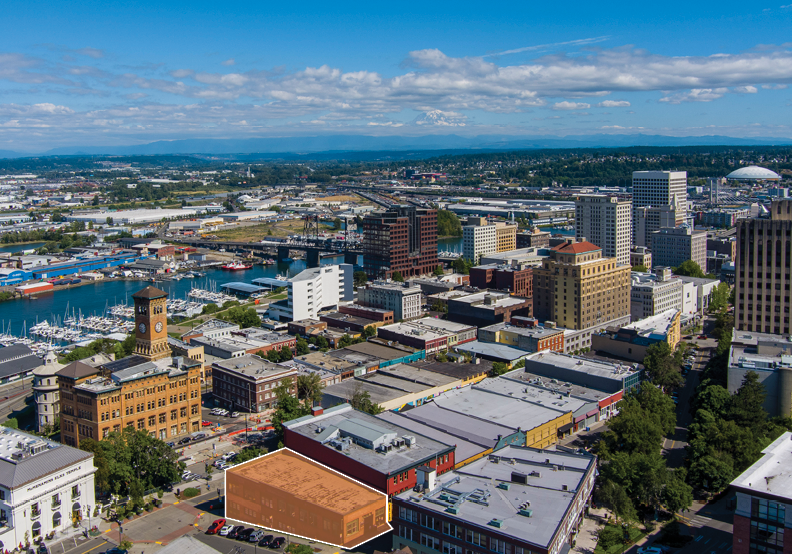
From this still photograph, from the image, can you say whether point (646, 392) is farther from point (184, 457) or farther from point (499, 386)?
point (184, 457)

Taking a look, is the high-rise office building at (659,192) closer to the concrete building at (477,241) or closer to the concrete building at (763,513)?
the concrete building at (477,241)

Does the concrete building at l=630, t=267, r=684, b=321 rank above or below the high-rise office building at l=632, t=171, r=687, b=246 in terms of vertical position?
below

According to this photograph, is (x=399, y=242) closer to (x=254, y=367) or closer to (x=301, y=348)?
(x=301, y=348)

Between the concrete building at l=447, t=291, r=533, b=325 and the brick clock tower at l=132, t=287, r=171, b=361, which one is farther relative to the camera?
the concrete building at l=447, t=291, r=533, b=325

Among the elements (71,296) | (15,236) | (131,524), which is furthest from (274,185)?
(131,524)

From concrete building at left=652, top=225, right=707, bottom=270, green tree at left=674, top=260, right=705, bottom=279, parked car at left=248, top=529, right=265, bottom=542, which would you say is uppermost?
concrete building at left=652, top=225, right=707, bottom=270

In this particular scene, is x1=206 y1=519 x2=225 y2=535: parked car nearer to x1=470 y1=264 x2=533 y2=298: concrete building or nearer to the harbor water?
x1=470 y1=264 x2=533 y2=298: concrete building

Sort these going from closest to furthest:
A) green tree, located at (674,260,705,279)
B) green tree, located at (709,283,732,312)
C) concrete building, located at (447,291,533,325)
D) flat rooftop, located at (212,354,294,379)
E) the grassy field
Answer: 1. flat rooftop, located at (212,354,294,379)
2. concrete building, located at (447,291,533,325)
3. green tree, located at (709,283,732,312)
4. green tree, located at (674,260,705,279)
5. the grassy field

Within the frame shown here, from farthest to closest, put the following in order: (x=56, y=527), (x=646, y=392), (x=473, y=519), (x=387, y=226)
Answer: (x=387, y=226) < (x=646, y=392) < (x=56, y=527) < (x=473, y=519)

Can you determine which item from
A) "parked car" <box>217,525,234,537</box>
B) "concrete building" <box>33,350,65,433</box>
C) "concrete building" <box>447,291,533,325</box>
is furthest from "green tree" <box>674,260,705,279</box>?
"concrete building" <box>33,350,65,433</box>
